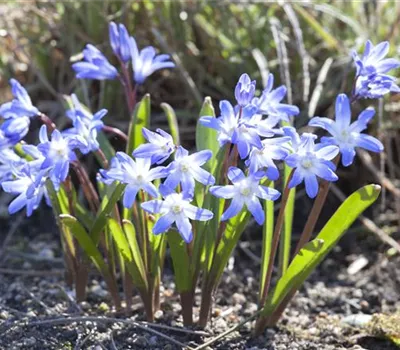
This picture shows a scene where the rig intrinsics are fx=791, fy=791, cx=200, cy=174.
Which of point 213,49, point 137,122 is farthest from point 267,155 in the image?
point 213,49

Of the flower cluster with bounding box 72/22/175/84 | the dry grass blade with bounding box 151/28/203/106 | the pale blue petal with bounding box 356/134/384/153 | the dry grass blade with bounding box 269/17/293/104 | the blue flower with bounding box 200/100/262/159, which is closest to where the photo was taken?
the blue flower with bounding box 200/100/262/159

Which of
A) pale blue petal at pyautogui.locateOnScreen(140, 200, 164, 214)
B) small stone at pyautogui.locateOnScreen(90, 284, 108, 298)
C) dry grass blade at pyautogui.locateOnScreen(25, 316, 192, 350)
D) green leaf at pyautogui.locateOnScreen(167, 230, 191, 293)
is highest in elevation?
pale blue petal at pyautogui.locateOnScreen(140, 200, 164, 214)

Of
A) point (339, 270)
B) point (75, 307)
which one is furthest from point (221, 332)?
point (339, 270)

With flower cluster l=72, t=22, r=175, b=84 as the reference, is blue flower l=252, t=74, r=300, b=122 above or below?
below

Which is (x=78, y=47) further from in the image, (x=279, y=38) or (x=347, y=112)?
(x=347, y=112)

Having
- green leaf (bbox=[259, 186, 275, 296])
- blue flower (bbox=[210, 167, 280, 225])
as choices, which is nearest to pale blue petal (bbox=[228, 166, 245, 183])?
blue flower (bbox=[210, 167, 280, 225])

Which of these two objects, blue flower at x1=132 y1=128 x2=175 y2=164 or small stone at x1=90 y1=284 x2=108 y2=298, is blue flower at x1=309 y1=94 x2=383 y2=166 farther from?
small stone at x1=90 y1=284 x2=108 y2=298
